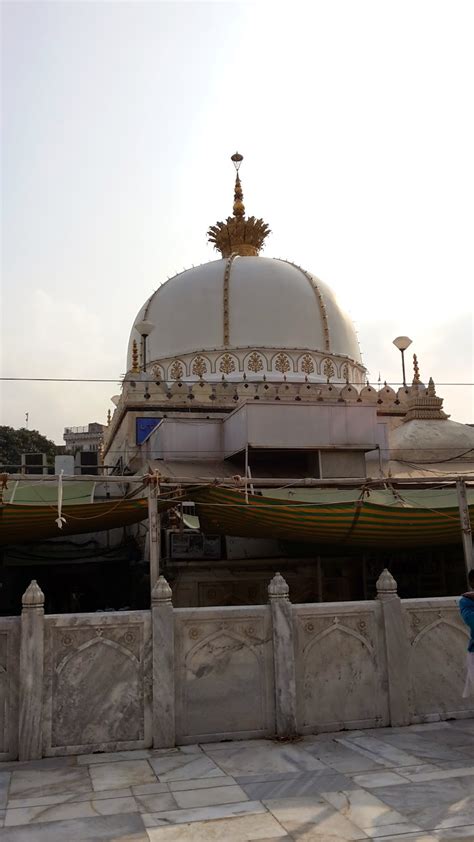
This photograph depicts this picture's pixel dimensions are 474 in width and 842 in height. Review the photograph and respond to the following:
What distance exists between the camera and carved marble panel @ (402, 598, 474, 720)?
7719 millimetres

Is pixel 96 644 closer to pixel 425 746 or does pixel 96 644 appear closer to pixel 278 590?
pixel 278 590

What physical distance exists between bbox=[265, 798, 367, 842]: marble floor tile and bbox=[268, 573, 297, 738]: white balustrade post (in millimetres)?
1768

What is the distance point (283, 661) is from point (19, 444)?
38.3m

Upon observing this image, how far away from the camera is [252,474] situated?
14391 mm

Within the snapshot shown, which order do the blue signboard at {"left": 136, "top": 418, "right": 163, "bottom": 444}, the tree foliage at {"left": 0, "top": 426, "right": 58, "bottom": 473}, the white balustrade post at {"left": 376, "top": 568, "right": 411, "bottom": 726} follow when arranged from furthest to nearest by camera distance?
the tree foliage at {"left": 0, "top": 426, "right": 58, "bottom": 473} → the blue signboard at {"left": 136, "top": 418, "right": 163, "bottom": 444} → the white balustrade post at {"left": 376, "top": 568, "right": 411, "bottom": 726}

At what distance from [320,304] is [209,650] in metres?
18.6

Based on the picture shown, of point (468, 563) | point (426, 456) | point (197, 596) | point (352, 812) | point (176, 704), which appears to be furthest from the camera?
point (426, 456)

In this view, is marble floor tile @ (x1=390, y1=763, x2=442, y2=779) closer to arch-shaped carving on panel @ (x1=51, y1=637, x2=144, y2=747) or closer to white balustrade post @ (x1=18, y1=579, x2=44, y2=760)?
arch-shaped carving on panel @ (x1=51, y1=637, x2=144, y2=747)

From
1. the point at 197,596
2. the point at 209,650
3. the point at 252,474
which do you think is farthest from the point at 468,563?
the point at 252,474

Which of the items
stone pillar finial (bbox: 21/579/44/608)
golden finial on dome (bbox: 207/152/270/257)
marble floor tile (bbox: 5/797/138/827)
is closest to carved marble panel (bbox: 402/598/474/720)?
marble floor tile (bbox: 5/797/138/827)

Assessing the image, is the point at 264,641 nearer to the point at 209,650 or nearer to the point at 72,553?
the point at 209,650

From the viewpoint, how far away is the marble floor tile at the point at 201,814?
5.01 metres

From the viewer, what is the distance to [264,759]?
21.2 feet

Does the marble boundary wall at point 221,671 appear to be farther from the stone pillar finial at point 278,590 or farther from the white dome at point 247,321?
the white dome at point 247,321
